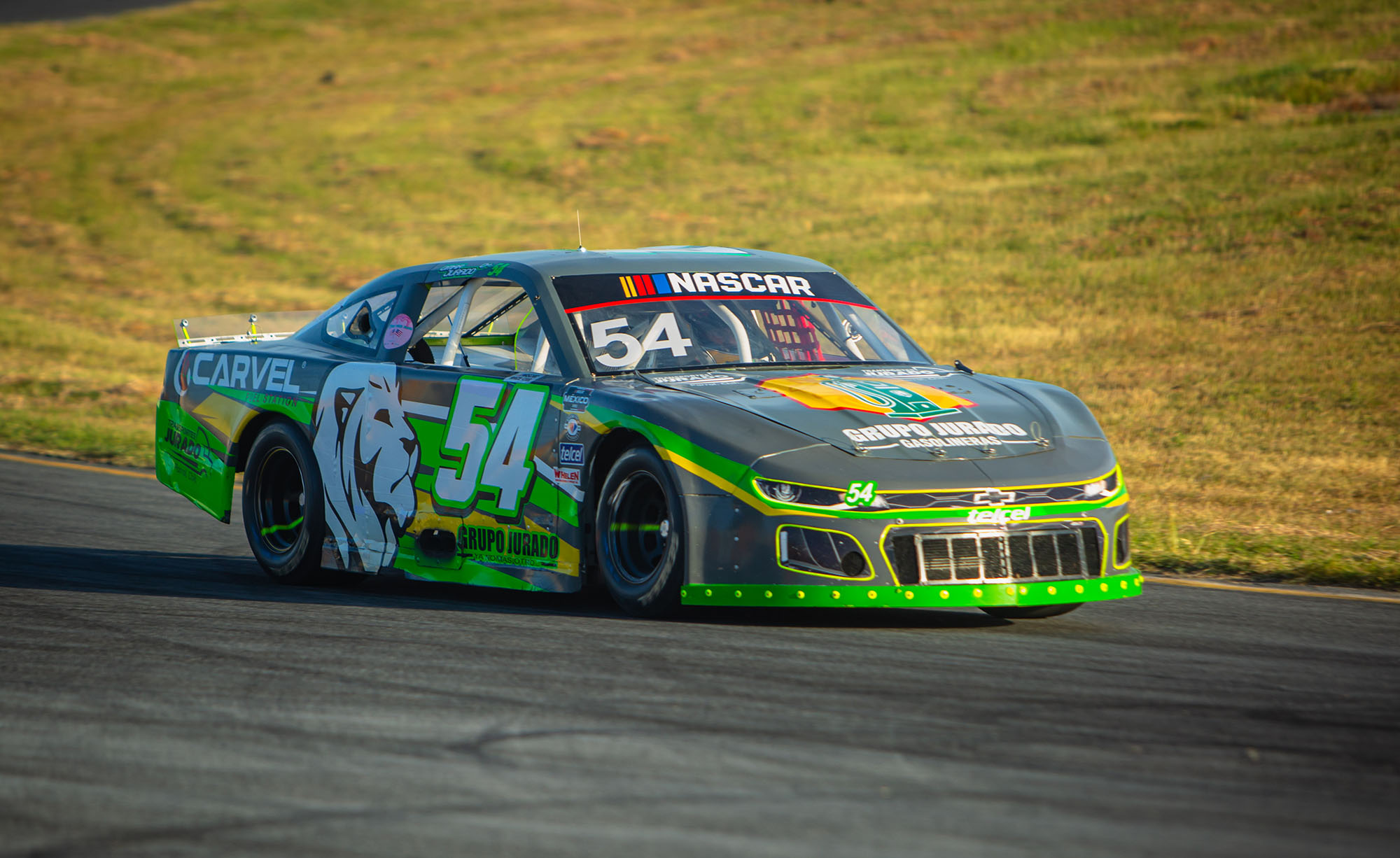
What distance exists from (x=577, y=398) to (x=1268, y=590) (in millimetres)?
3258

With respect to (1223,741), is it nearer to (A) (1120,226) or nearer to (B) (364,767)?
(B) (364,767)

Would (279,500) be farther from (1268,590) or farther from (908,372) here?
(1268,590)

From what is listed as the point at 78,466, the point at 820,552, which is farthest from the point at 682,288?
the point at 78,466

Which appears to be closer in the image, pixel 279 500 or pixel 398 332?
pixel 398 332

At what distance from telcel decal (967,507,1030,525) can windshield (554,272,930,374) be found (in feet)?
4.75

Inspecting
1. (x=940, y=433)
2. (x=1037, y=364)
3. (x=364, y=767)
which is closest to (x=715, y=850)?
Answer: (x=364, y=767)

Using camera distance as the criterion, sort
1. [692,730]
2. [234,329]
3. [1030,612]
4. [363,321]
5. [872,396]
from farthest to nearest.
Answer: [234,329], [363,321], [1030,612], [872,396], [692,730]

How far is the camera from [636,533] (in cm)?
634

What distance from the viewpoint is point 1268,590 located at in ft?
24.3

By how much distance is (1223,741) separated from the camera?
14.0 feet

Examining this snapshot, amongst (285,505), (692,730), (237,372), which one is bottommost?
(692,730)

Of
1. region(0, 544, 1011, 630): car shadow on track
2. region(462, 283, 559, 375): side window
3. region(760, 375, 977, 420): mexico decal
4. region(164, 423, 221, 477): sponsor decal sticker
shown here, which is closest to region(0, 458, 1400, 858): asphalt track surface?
region(0, 544, 1011, 630): car shadow on track

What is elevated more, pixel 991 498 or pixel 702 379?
pixel 702 379

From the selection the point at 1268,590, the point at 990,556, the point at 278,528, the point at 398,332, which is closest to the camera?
the point at 990,556
